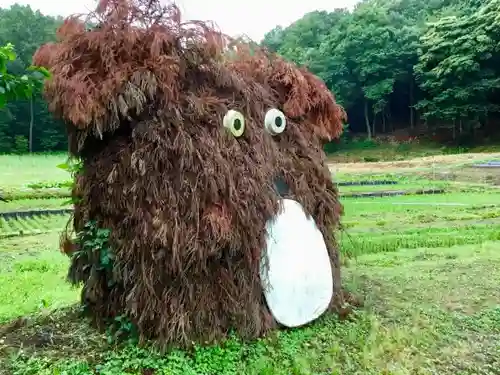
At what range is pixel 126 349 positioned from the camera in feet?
10.0

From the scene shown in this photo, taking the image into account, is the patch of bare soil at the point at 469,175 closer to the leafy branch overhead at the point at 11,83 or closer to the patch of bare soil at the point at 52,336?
the patch of bare soil at the point at 52,336

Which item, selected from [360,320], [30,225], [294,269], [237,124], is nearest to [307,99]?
[237,124]

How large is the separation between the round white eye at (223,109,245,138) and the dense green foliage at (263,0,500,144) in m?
19.5

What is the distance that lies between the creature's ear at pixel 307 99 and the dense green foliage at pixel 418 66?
1879 centimetres

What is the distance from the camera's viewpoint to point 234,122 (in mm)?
3422

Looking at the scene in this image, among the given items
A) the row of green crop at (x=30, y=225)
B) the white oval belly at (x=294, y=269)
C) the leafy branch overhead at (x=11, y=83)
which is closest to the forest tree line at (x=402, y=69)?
the row of green crop at (x=30, y=225)

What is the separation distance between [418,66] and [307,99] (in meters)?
25.9

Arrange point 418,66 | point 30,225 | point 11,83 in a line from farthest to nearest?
point 418,66, point 30,225, point 11,83

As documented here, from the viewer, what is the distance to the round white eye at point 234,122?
11.1ft

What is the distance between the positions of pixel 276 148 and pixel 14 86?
2.00 meters

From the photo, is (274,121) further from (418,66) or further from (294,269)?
(418,66)

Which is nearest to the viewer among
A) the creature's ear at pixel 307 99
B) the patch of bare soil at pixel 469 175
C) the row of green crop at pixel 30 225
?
the creature's ear at pixel 307 99

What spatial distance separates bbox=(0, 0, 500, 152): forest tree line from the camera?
25.2m

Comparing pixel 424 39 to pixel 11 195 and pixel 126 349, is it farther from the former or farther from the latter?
pixel 126 349
